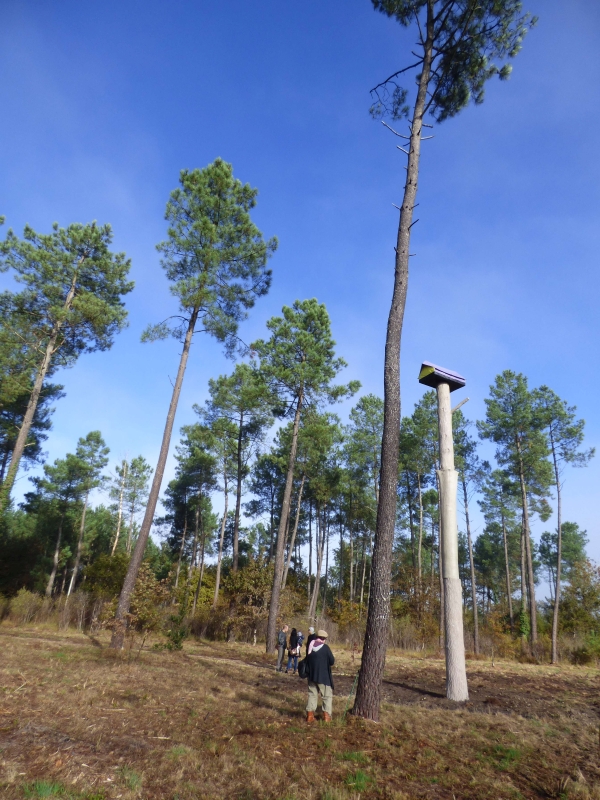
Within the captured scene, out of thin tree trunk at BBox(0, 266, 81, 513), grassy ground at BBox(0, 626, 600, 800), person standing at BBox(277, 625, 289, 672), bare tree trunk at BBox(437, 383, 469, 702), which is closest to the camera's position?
grassy ground at BBox(0, 626, 600, 800)

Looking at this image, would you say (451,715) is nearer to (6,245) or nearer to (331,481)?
(6,245)

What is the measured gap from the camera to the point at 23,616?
19125 millimetres

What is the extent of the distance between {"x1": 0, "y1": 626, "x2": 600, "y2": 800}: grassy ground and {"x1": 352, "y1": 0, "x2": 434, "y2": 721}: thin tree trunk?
1.90 ft

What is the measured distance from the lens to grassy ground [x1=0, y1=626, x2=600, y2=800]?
12.6ft

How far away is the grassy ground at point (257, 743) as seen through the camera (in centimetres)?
385

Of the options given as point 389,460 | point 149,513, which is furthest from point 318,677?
point 149,513

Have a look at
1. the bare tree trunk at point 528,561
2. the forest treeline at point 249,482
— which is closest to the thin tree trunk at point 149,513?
the forest treeline at point 249,482

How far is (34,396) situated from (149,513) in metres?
7.00

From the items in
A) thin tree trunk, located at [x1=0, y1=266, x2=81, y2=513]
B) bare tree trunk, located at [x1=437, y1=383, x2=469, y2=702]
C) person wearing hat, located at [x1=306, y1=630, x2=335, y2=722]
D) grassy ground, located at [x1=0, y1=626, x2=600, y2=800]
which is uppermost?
thin tree trunk, located at [x1=0, y1=266, x2=81, y2=513]

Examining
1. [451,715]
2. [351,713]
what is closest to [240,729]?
[351,713]

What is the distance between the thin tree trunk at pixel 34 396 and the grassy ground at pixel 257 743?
289 inches

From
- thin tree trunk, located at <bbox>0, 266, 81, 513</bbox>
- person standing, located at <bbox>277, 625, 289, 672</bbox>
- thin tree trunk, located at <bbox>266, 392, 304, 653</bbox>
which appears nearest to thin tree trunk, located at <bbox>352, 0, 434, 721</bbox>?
person standing, located at <bbox>277, 625, 289, 672</bbox>

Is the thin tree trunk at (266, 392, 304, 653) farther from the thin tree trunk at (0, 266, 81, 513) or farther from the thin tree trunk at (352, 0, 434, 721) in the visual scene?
the thin tree trunk at (352, 0, 434, 721)

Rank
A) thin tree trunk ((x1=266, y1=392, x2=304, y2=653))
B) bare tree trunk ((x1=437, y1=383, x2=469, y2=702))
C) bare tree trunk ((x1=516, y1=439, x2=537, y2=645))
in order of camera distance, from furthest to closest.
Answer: bare tree trunk ((x1=516, y1=439, x2=537, y2=645)) < thin tree trunk ((x1=266, y1=392, x2=304, y2=653)) < bare tree trunk ((x1=437, y1=383, x2=469, y2=702))
